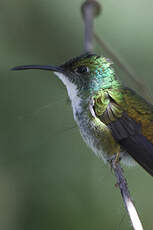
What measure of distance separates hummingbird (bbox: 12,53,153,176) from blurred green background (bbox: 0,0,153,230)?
27 centimetres

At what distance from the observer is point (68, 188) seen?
5.26 metres

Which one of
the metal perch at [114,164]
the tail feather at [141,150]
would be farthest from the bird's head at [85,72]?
the tail feather at [141,150]

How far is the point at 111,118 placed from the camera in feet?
12.3

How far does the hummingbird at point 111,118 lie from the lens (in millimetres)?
3633

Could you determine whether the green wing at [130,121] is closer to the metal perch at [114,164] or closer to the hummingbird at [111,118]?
the hummingbird at [111,118]

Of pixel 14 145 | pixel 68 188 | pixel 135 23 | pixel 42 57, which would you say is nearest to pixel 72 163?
pixel 68 188

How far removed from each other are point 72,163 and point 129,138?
185 centimetres

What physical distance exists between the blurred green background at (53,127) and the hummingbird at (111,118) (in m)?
0.27

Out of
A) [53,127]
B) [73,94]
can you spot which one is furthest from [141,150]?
[53,127]

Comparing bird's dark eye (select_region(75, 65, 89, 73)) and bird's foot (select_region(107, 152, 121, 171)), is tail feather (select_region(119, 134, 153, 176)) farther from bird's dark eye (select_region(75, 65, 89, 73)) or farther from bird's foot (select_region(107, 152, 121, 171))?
bird's dark eye (select_region(75, 65, 89, 73))

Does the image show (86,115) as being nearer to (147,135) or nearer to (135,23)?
(147,135)

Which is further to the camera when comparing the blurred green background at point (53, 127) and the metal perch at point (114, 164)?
the blurred green background at point (53, 127)

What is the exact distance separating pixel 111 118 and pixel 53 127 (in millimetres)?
1925

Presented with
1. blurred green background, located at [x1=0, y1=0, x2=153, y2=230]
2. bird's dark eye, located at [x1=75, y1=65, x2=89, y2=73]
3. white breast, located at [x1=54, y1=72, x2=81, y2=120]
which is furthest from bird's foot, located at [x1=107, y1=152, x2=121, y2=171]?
bird's dark eye, located at [x1=75, y1=65, x2=89, y2=73]
